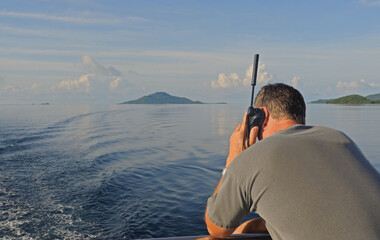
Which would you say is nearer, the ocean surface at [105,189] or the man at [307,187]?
the man at [307,187]

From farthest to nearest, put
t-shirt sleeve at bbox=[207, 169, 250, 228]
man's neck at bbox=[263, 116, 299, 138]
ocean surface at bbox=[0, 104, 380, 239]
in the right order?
ocean surface at bbox=[0, 104, 380, 239] → man's neck at bbox=[263, 116, 299, 138] → t-shirt sleeve at bbox=[207, 169, 250, 228]

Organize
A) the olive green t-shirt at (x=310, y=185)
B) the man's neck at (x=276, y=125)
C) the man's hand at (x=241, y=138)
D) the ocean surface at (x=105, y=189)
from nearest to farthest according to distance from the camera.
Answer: the olive green t-shirt at (x=310, y=185) → the man's neck at (x=276, y=125) → the man's hand at (x=241, y=138) → the ocean surface at (x=105, y=189)

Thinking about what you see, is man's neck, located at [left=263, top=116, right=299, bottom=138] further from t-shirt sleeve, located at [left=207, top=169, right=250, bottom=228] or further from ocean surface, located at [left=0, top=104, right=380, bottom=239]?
ocean surface, located at [left=0, top=104, right=380, bottom=239]

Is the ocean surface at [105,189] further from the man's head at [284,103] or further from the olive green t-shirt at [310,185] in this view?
the olive green t-shirt at [310,185]

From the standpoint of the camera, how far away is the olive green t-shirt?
6.22 ft

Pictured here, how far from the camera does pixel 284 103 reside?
2.64m

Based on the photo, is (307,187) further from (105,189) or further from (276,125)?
(105,189)

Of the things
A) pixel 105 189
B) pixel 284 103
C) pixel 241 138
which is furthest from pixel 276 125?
pixel 105 189

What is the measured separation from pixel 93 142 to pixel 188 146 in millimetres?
5992

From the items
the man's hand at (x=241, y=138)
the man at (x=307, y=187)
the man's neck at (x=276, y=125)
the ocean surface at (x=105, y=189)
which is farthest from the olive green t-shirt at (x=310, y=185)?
the ocean surface at (x=105, y=189)

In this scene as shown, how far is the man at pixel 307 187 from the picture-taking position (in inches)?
74.7

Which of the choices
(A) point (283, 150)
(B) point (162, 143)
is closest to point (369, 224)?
(A) point (283, 150)

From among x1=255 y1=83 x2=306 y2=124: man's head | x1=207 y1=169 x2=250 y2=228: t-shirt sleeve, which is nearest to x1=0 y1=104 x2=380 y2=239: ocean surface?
x1=207 y1=169 x2=250 y2=228: t-shirt sleeve

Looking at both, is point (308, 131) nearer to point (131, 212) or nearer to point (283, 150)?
point (283, 150)
